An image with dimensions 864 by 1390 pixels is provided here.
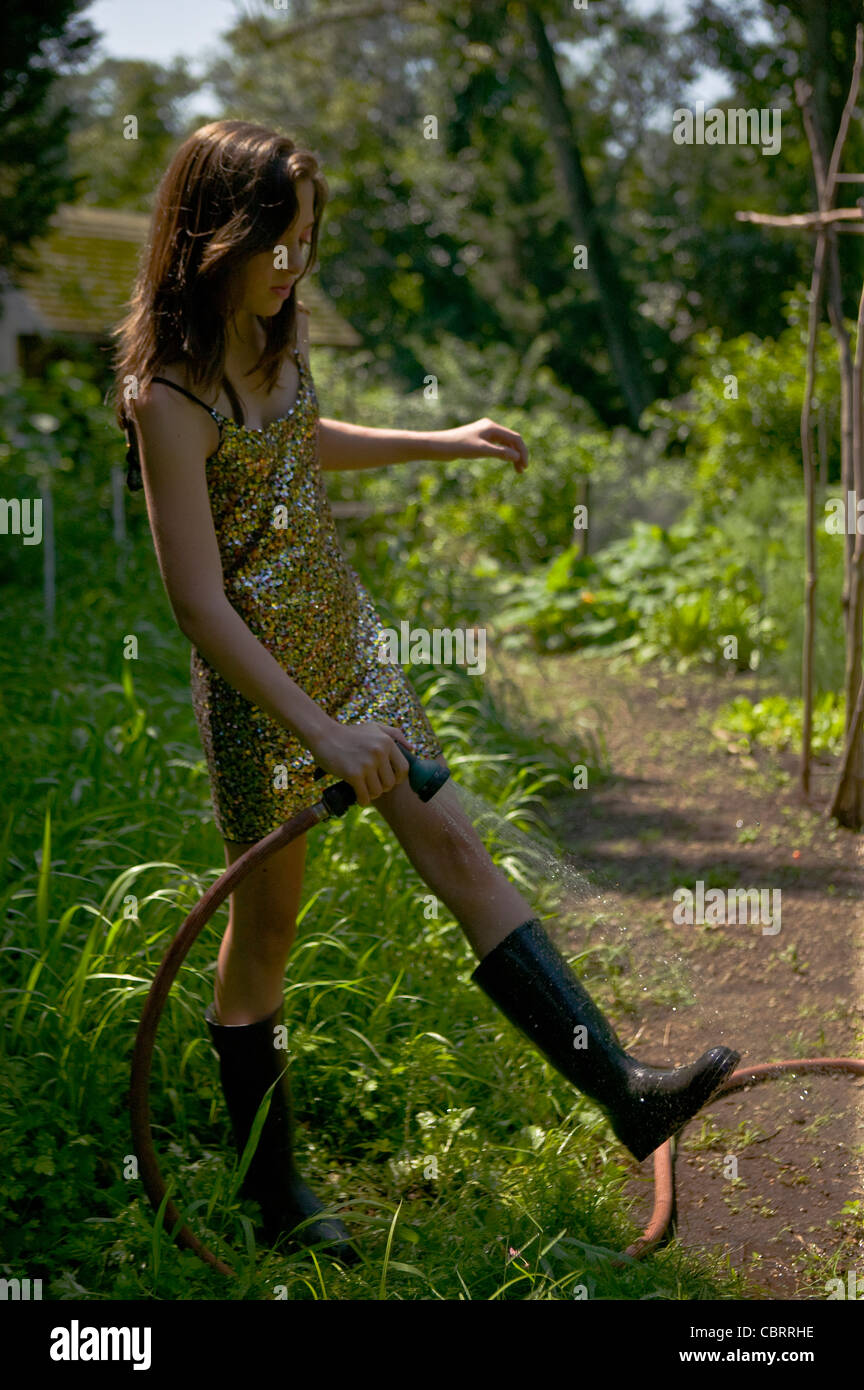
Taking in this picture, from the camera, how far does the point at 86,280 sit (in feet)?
41.6

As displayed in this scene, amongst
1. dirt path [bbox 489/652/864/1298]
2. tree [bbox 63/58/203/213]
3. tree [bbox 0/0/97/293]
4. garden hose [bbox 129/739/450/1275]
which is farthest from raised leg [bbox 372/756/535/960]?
tree [bbox 63/58/203/213]

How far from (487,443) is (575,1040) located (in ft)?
3.38

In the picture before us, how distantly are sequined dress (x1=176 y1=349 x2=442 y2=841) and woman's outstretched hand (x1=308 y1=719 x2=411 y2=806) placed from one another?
233 millimetres

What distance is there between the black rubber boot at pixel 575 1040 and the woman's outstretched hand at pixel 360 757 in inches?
15.6

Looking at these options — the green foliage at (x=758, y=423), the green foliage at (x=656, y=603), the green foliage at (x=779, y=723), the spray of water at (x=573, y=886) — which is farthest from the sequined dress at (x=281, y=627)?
the green foliage at (x=758, y=423)

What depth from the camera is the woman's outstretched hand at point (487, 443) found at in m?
2.27

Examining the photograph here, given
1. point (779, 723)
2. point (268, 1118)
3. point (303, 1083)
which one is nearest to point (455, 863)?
point (268, 1118)

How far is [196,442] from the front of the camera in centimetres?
181

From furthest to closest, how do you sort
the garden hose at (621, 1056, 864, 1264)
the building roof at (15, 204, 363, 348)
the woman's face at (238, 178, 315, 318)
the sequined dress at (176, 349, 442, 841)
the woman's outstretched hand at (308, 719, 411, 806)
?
the building roof at (15, 204, 363, 348) → the garden hose at (621, 1056, 864, 1264) → the sequined dress at (176, 349, 442, 841) → the woman's face at (238, 178, 315, 318) → the woman's outstretched hand at (308, 719, 411, 806)

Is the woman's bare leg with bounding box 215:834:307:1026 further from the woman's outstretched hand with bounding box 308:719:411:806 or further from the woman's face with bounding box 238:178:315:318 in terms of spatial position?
the woman's face with bounding box 238:178:315:318

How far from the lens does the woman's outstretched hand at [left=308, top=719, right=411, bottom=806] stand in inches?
67.7
